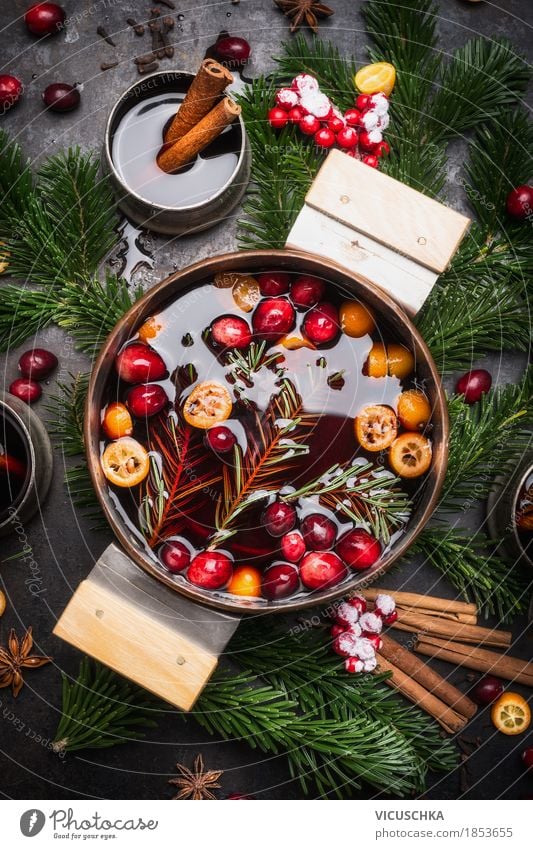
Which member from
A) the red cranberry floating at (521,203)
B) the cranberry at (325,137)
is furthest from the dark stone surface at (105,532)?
the cranberry at (325,137)

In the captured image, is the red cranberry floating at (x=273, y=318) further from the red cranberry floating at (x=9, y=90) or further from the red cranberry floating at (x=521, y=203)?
the red cranberry floating at (x=9, y=90)

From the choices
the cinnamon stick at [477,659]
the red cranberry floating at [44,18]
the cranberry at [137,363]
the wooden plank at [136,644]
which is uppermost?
the red cranberry floating at [44,18]

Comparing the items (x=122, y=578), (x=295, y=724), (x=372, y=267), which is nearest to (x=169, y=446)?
(x=122, y=578)

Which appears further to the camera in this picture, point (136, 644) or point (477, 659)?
point (477, 659)

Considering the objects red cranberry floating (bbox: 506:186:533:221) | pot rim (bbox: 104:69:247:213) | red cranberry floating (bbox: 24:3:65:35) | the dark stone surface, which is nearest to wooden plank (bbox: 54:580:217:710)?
the dark stone surface

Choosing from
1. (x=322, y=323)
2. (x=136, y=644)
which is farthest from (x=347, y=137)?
(x=136, y=644)

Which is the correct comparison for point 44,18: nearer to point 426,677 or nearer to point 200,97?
point 200,97

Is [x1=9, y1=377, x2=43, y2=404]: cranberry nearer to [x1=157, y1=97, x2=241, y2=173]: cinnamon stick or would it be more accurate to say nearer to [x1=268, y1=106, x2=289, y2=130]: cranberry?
[x1=157, y1=97, x2=241, y2=173]: cinnamon stick
